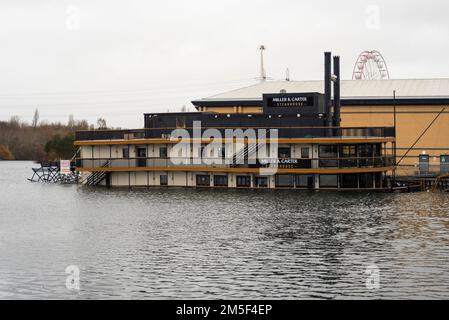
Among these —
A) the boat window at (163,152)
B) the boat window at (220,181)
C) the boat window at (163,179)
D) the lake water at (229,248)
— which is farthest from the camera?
the boat window at (163,179)

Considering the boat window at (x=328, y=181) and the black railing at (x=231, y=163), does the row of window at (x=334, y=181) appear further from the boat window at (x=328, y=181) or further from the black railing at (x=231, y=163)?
the black railing at (x=231, y=163)

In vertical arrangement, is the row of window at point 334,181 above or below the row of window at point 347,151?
below

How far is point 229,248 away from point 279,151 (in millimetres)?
41347

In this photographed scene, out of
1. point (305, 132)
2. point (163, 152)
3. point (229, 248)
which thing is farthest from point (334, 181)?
point (229, 248)

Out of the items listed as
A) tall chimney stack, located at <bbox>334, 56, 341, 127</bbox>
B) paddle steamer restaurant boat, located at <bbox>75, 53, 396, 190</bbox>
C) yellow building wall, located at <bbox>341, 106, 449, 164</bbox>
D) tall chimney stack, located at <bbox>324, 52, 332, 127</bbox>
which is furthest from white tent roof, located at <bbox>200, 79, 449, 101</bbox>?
tall chimney stack, located at <bbox>324, 52, 332, 127</bbox>

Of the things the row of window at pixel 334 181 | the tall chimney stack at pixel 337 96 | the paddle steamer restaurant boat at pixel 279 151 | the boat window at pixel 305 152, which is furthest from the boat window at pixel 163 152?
the tall chimney stack at pixel 337 96

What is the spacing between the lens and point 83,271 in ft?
124

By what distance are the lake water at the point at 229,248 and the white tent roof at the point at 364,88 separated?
36314 millimetres

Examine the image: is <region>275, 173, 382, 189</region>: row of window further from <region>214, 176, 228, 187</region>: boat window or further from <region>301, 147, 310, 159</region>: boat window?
<region>214, 176, 228, 187</region>: boat window

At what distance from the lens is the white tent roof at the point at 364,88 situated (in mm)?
106375

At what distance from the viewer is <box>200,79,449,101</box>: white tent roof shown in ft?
349

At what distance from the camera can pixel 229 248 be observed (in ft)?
144

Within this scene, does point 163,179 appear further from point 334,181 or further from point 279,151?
point 334,181
